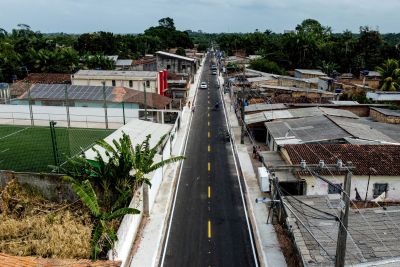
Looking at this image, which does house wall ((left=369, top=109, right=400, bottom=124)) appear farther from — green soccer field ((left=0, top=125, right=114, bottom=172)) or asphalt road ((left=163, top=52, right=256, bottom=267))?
green soccer field ((left=0, top=125, right=114, bottom=172))

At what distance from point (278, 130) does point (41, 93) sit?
3151 centimetres

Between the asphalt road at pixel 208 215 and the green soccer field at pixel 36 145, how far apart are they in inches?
363

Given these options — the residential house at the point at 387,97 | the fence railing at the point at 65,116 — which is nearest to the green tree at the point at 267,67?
the residential house at the point at 387,97

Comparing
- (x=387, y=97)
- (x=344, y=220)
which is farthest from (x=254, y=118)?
(x=344, y=220)

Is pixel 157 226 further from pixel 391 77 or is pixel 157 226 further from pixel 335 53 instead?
pixel 335 53

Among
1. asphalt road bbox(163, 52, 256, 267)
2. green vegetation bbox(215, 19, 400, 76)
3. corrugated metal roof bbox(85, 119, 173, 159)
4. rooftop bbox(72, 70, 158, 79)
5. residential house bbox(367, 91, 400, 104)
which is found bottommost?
asphalt road bbox(163, 52, 256, 267)

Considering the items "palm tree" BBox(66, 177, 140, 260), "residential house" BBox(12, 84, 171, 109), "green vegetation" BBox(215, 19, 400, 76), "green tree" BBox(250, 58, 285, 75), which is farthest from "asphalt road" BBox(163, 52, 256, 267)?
"green vegetation" BBox(215, 19, 400, 76)

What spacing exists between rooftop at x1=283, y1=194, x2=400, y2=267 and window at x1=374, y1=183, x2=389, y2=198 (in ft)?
14.4

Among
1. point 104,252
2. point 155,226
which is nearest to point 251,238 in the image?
point 155,226

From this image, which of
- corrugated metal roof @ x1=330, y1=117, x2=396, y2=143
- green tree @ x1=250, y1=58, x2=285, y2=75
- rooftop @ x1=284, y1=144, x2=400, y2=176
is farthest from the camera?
green tree @ x1=250, y1=58, x2=285, y2=75

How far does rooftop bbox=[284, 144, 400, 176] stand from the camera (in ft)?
83.3

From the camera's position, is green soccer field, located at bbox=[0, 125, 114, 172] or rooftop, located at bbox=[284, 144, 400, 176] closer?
rooftop, located at bbox=[284, 144, 400, 176]

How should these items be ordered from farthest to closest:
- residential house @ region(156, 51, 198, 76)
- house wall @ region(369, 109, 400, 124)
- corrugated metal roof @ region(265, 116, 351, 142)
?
residential house @ region(156, 51, 198, 76)
house wall @ region(369, 109, 400, 124)
corrugated metal roof @ region(265, 116, 351, 142)

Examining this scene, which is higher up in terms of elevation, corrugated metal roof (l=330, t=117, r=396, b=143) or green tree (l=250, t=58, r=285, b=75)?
green tree (l=250, t=58, r=285, b=75)
